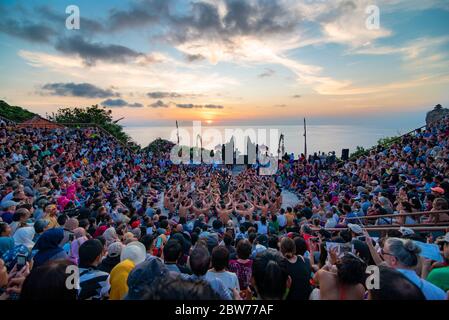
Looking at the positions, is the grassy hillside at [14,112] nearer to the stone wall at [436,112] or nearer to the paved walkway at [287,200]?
the paved walkway at [287,200]

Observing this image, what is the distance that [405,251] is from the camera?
100 inches

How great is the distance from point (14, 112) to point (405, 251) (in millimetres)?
54938

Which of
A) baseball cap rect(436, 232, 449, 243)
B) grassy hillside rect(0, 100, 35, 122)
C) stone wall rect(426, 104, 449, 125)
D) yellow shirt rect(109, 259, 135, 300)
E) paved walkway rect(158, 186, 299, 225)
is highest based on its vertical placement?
grassy hillside rect(0, 100, 35, 122)

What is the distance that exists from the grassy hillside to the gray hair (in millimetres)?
50440

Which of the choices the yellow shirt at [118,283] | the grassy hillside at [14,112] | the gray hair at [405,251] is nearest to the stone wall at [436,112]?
the gray hair at [405,251]

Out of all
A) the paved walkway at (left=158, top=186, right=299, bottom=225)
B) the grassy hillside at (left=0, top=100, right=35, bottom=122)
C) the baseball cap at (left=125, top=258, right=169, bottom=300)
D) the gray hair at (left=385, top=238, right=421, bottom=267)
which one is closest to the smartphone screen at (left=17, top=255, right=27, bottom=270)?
the baseball cap at (left=125, top=258, right=169, bottom=300)

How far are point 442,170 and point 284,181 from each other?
1136 cm

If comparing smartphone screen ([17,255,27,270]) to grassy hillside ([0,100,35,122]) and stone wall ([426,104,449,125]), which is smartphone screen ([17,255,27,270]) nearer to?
stone wall ([426,104,449,125])

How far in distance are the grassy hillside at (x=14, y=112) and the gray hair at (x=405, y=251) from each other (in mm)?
50440

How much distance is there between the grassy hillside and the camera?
4085 cm

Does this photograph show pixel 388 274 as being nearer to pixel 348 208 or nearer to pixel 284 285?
pixel 284 285

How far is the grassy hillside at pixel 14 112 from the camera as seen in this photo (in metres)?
40.8

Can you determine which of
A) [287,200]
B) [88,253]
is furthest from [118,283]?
[287,200]
